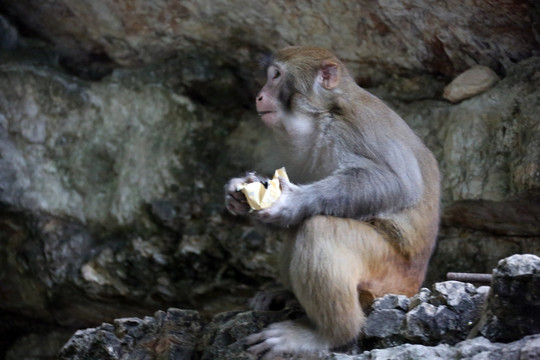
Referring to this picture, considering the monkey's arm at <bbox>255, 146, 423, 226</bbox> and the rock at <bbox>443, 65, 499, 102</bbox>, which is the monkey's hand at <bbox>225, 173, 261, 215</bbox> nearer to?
the monkey's arm at <bbox>255, 146, 423, 226</bbox>

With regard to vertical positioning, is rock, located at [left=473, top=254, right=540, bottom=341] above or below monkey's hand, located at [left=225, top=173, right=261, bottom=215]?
below

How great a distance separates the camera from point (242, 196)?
4965 mm

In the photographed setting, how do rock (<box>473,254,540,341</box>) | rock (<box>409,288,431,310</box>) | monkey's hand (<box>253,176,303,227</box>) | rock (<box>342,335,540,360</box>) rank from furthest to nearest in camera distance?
monkey's hand (<box>253,176,303,227</box>), rock (<box>409,288,431,310</box>), rock (<box>473,254,540,341</box>), rock (<box>342,335,540,360</box>)

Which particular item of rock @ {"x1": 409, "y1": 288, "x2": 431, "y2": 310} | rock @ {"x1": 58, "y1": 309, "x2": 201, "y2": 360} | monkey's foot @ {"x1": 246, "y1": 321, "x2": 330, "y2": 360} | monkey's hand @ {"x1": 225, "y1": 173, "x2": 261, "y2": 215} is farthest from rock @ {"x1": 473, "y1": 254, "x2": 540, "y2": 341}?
rock @ {"x1": 58, "y1": 309, "x2": 201, "y2": 360}

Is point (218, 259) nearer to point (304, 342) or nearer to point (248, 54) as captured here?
point (248, 54)

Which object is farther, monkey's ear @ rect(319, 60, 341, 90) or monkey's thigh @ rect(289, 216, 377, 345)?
monkey's ear @ rect(319, 60, 341, 90)

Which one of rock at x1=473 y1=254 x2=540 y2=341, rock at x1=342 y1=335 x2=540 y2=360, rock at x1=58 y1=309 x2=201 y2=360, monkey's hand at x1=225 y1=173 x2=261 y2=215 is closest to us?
rock at x1=342 y1=335 x2=540 y2=360

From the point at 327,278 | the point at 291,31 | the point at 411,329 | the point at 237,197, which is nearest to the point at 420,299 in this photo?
the point at 411,329

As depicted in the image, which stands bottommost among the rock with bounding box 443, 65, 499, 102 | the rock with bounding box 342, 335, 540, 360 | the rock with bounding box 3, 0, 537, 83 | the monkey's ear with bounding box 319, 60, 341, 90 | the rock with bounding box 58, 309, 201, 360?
the rock with bounding box 58, 309, 201, 360

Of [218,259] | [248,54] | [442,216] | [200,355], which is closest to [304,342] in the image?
[200,355]

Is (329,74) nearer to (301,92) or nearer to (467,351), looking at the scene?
(301,92)

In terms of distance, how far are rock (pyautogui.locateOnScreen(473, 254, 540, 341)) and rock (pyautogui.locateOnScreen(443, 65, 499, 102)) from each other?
2850mm

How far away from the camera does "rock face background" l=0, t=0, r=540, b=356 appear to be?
7.18 metres

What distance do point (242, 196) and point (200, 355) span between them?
3.22ft
